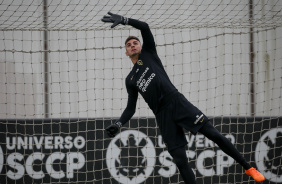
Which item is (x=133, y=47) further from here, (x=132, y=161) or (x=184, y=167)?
(x=132, y=161)

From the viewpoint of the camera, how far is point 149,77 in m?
3.90

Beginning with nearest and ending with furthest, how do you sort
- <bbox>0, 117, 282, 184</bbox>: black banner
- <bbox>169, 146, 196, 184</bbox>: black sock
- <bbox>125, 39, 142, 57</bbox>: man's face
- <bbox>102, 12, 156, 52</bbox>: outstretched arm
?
1. <bbox>102, 12, 156, 52</bbox>: outstretched arm
2. <bbox>169, 146, 196, 184</bbox>: black sock
3. <bbox>125, 39, 142, 57</bbox>: man's face
4. <bbox>0, 117, 282, 184</bbox>: black banner

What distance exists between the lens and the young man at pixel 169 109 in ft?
12.2

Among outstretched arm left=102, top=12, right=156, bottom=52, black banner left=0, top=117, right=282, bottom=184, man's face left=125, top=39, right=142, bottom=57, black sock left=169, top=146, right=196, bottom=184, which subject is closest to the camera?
outstretched arm left=102, top=12, right=156, bottom=52

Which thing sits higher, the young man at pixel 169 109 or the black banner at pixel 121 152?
the young man at pixel 169 109

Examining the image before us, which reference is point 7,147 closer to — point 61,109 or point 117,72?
point 61,109

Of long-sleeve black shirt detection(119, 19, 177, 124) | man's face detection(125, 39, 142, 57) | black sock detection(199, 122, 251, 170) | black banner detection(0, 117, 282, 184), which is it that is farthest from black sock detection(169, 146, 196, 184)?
black banner detection(0, 117, 282, 184)

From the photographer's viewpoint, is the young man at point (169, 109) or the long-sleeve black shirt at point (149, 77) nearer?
the young man at point (169, 109)

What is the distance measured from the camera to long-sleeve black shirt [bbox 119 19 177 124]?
3.86 meters

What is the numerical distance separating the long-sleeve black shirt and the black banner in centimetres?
192

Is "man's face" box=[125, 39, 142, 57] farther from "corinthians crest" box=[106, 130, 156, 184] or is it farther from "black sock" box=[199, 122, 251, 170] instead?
"corinthians crest" box=[106, 130, 156, 184]

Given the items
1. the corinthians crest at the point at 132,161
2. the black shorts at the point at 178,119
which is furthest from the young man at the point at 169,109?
the corinthians crest at the point at 132,161

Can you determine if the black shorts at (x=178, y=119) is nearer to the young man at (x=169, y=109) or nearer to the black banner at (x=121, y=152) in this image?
the young man at (x=169, y=109)

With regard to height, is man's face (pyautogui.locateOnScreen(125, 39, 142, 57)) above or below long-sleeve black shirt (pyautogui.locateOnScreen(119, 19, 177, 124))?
above
